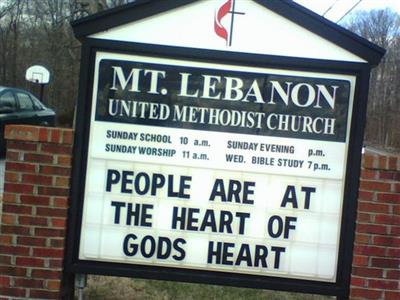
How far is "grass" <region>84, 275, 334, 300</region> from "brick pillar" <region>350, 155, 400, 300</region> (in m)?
1.45

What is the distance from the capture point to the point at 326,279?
13.9 ft

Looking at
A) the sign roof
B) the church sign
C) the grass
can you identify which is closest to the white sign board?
the church sign

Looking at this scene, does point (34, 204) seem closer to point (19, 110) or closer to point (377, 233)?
point (377, 233)

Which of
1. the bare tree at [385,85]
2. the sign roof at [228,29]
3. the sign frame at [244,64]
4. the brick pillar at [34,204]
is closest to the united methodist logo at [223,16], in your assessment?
the sign roof at [228,29]

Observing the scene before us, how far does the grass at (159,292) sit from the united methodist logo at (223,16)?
234 cm

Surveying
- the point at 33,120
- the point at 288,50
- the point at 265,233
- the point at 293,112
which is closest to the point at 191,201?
the point at 265,233

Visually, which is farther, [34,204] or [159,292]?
[159,292]

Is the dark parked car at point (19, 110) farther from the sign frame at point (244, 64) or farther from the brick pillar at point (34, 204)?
the sign frame at point (244, 64)

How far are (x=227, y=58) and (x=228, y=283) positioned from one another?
1539 mm

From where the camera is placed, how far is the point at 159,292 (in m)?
5.35

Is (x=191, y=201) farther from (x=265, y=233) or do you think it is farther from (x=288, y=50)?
(x=288, y=50)

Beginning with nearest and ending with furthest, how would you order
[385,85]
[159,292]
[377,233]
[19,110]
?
[377,233]
[159,292]
[19,110]
[385,85]

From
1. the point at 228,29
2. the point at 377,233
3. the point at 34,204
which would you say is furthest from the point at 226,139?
the point at 34,204

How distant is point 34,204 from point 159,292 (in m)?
1.64
